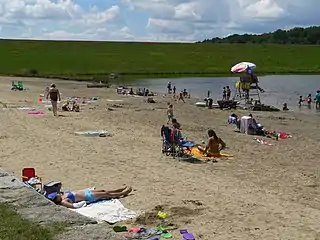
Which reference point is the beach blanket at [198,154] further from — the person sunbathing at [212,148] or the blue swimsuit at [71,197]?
the blue swimsuit at [71,197]

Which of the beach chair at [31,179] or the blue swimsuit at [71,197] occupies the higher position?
the beach chair at [31,179]

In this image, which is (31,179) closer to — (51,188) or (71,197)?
(51,188)

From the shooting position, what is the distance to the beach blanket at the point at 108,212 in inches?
411

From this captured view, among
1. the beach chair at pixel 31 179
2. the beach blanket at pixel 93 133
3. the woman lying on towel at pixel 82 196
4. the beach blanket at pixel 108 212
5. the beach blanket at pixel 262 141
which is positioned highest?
the beach chair at pixel 31 179

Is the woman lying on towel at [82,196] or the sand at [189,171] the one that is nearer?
the sand at [189,171]

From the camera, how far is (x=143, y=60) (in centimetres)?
10162

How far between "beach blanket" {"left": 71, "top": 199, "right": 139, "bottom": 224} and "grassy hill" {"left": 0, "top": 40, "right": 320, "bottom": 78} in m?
65.3

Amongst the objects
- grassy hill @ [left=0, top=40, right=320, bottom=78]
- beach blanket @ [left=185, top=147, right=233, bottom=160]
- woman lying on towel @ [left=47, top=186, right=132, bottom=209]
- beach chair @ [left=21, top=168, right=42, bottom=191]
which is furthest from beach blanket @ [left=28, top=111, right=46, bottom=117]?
grassy hill @ [left=0, top=40, right=320, bottom=78]

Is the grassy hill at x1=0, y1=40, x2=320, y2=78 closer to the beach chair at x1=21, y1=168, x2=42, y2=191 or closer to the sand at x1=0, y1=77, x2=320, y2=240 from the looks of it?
the sand at x1=0, y1=77, x2=320, y2=240

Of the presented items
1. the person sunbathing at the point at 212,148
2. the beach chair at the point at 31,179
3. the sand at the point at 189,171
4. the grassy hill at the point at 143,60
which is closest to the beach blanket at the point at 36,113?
the sand at the point at 189,171

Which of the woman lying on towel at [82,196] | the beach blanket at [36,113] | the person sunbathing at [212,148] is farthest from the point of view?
the beach blanket at [36,113]

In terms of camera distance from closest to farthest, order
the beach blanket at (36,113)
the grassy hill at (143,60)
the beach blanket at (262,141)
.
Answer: the beach blanket at (262,141) < the beach blanket at (36,113) < the grassy hill at (143,60)

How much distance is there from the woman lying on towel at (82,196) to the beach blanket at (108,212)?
162 mm

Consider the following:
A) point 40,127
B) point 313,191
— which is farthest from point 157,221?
point 40,127
